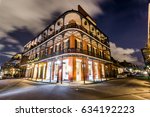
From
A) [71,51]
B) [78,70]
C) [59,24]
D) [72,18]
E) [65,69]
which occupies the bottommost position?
[78,70]

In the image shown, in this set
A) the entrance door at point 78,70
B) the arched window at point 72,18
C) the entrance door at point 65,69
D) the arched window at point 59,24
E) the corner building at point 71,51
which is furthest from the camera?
the arched window at point 59,24

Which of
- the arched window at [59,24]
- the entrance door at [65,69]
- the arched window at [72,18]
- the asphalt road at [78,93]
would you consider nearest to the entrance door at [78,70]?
the entrance door at [65,69]

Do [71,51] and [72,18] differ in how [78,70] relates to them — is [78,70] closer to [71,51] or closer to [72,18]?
[71,51]

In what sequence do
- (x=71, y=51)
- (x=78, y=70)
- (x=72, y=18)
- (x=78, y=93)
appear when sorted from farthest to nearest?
(x=72, y=18), (x=78, y=70), (x=71, y=51), (x=78, y=93)

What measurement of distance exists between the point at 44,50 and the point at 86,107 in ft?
49.8

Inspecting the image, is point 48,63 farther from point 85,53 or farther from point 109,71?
point 109,71

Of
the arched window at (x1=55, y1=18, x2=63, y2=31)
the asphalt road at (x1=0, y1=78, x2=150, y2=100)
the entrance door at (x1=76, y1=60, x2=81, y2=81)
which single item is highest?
the arched window at (x1=55, y1=18, x2=63, y2=31)

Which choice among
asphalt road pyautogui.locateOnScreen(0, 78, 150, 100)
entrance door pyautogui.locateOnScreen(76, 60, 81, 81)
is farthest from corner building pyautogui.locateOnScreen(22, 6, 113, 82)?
asphalt road pyautogui.locateOnScreen(0, 78, 150, 100)

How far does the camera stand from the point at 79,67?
12648 millimetres

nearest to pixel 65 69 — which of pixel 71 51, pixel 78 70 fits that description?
pixel 78 70

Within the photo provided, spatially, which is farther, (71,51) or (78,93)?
(71,51)

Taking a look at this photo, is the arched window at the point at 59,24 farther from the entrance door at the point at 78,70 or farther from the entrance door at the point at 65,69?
the entrance door at the point at 78,70

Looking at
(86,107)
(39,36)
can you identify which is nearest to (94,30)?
(39,36)

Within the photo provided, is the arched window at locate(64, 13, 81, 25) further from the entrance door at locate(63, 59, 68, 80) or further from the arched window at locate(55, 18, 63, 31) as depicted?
the entrance door at locate(63, 59, 68, 80)
